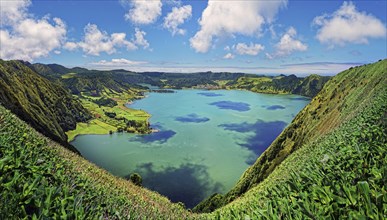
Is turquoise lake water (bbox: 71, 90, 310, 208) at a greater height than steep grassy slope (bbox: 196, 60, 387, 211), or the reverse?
steep grassy slope (bbox: 196, 60, 387, 211)

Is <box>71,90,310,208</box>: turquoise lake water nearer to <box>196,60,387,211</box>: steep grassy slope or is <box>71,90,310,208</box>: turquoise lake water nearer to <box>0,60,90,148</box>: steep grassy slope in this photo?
<box>0,60,90,148</box>: steep grassy slope

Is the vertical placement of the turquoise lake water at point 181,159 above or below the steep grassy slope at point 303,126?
below

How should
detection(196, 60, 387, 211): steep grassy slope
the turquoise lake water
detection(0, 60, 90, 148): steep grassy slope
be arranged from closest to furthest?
detection(196, 60, 387, 211): steep grassy slope < detection(0, 60, 90, 148): steep grassy slope < the turquoise lake water

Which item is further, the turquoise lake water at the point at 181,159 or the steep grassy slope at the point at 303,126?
the turquoise lake water at the point at 181,159

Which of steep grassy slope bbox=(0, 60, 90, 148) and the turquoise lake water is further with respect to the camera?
the turquoise lake water

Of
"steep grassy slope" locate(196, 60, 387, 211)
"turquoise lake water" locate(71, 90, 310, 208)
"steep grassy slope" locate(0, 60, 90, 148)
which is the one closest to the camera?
"steep grassy slope" locate(196, 60, 387, 211)

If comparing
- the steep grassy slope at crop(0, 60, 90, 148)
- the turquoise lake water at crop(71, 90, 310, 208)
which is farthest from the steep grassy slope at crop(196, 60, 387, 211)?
the steep grassy slope at crop(0, 60, 90, 148)

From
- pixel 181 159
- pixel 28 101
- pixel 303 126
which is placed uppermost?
pixel 303 126

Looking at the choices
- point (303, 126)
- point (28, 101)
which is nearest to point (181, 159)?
point (28, 101)

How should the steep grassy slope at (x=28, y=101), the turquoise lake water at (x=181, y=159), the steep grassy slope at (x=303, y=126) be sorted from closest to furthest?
the steep grassy slope at (x=303, y=126) < the steep grassy slope at (x=28, y=101) < the turquoise lake water at (x=181, y=159)

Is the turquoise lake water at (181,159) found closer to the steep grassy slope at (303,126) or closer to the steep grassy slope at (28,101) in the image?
the steep grassy slope at (28,101)

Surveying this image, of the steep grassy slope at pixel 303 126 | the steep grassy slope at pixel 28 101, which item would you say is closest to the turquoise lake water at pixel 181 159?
the steep grassy slope at pixel 28 101

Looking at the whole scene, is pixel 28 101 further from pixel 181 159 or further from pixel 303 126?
pixel 303 126
